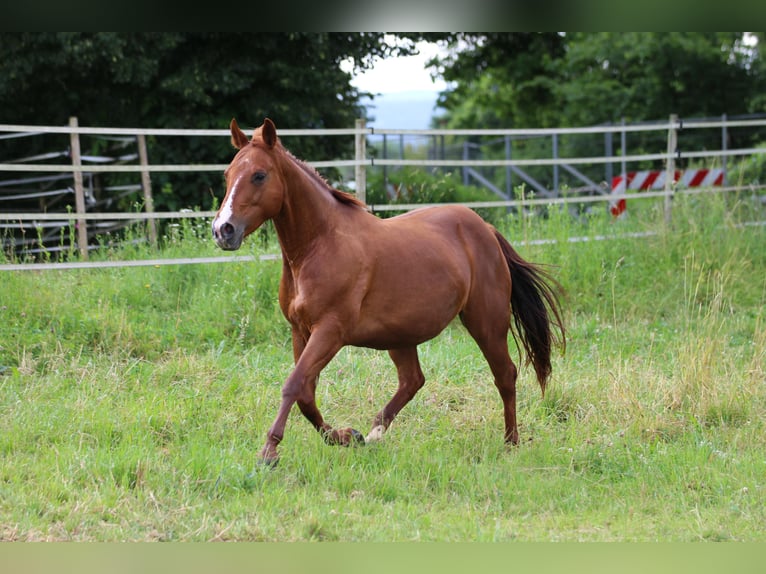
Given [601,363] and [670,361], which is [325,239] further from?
[670,361]

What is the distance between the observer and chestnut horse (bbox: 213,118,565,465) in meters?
4.73

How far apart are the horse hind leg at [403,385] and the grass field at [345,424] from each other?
0.62 feet

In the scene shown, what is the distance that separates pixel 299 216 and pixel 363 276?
0.52 m

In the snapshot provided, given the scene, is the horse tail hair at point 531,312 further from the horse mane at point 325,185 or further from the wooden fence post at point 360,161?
the wooden fence post at point 360,161

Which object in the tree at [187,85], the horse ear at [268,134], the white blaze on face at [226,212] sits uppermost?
the tree at [187,85]

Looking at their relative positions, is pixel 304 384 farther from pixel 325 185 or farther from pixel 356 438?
pixel 325 185

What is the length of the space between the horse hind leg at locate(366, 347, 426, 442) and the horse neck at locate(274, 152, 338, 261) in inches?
42.7

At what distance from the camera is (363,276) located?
16.6ft

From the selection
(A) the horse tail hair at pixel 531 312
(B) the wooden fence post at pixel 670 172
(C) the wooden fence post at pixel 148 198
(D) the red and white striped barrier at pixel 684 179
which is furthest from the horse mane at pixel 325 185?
(D) the red and white striped barrier at pixel 684 179

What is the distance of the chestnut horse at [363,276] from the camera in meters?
4.73

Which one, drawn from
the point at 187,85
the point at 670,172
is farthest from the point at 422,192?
the point at 187,85

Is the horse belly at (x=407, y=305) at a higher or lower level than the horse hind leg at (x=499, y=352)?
higher

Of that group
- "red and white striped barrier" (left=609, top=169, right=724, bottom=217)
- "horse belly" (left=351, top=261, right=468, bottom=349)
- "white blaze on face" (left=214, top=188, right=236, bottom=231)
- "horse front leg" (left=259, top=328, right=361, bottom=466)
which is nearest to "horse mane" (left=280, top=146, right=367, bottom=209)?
"horse belly" (left=351, top=261, right=468, bottom=349)

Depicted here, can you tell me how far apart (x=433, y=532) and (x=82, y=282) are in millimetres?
5726
